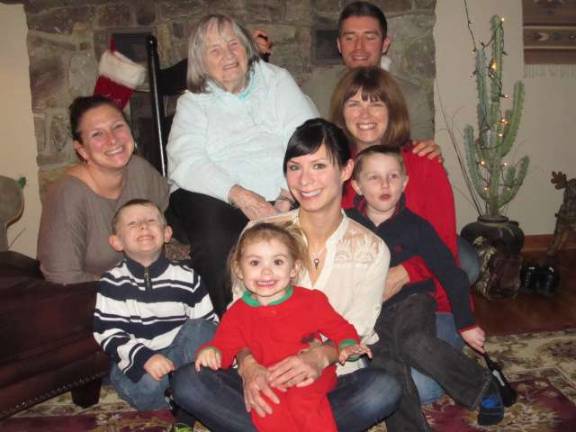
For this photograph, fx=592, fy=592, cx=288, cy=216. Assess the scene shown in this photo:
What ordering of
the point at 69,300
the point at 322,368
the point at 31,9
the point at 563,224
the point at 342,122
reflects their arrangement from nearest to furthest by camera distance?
1. the point at 322,368
2. the point at 69,300
3. the point at 342,122
4. the point at 31,9
5. the point at 563,224

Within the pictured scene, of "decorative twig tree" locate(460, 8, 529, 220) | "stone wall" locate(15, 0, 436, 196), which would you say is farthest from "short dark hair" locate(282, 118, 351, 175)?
"decorative twig tree" locate(460, 8, 529, 220)

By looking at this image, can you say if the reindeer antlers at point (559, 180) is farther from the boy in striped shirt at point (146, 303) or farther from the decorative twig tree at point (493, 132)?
the boy in striped shirt at point (146, 303)

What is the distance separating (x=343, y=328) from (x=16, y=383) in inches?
38.9

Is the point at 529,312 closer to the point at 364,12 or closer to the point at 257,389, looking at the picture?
the point at 364,12

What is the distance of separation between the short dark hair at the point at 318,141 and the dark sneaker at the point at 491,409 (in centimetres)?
84

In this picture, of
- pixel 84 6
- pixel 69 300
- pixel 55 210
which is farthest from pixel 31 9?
pixel 69 300

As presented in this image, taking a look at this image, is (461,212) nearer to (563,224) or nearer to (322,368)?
(563,224)

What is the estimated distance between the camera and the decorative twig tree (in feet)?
10.9

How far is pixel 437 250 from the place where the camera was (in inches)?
67.2

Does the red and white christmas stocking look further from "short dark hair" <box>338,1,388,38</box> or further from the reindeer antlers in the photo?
the reindeer antlers

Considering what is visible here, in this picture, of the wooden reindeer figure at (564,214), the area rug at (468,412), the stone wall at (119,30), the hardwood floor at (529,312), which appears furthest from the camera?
the wooden reindeer figure at (564,214)

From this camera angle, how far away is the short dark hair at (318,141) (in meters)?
1.56

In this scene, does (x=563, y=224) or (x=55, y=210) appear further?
(x=563, y=224)

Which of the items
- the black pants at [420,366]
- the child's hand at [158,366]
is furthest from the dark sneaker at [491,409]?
the child's hand at [158,366]
